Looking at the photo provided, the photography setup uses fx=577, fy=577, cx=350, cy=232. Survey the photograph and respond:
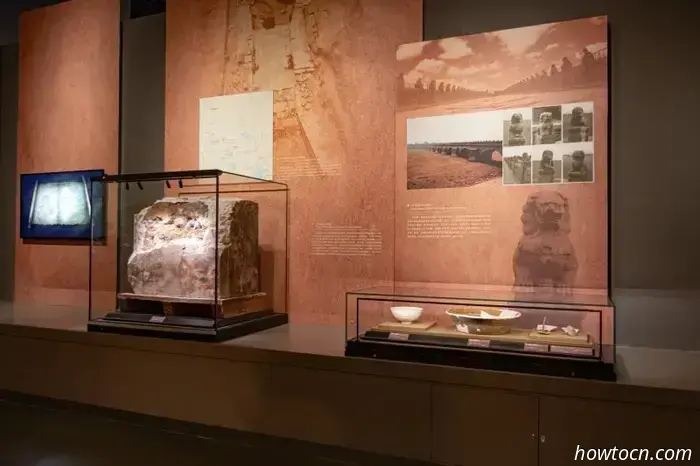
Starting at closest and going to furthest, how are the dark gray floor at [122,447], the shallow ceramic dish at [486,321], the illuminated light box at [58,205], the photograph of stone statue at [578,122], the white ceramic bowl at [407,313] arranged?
the shallow ceramic dish at [486,321], the white ceramic bowl at [407,313], the photograph of stone statue at [578,122], the dark gray floor at [122,447], the illuminated light box at [58,205]

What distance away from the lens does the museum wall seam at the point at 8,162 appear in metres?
4.49

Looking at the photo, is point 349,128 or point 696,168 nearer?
point 696,168

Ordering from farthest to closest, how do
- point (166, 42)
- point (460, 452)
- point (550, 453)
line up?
point (166, 42)
point (460, 452)
point (550, 453)

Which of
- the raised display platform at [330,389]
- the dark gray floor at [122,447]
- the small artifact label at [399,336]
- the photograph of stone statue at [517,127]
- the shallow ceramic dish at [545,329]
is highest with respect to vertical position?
the photograph of stone statue at [517,127]

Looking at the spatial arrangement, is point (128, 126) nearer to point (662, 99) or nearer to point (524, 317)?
point (524, 317)

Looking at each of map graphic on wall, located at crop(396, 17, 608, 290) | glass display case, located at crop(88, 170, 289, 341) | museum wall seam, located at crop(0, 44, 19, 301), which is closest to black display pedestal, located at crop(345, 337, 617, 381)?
map graphic on wall, located at crop(396, 17, 608, 290)

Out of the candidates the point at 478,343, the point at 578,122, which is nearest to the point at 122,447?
the point at 478,343

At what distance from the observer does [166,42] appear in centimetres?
389

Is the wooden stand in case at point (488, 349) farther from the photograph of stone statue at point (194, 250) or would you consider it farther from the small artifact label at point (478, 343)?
the photograph of stone statue at point (194, 250)

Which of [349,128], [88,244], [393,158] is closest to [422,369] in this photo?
[393,158]

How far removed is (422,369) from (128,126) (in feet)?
9.34

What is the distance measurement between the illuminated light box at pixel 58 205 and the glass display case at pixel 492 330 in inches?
90.5

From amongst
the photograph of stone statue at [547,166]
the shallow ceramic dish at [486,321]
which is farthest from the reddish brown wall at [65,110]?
the photograph of stone statue at [547,166]

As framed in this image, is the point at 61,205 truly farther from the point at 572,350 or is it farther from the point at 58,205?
the point at 572,350
